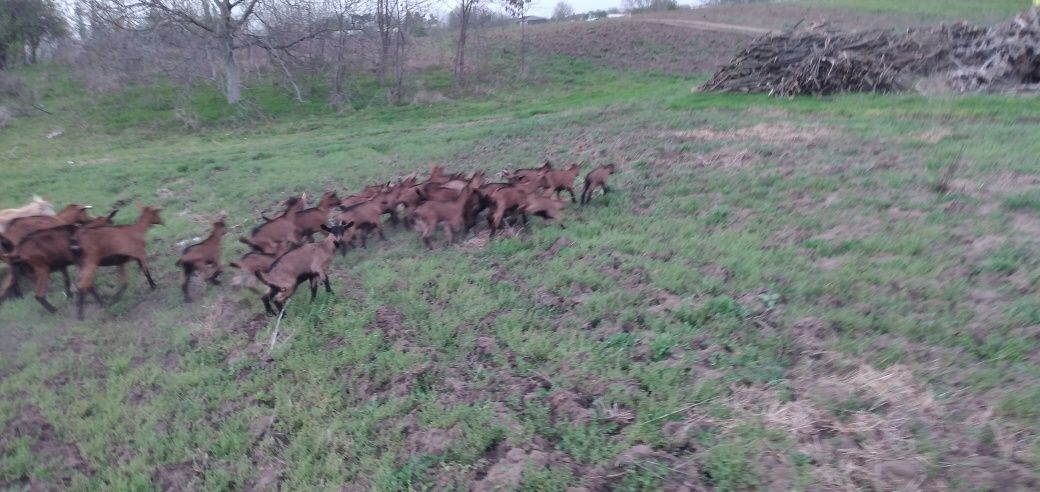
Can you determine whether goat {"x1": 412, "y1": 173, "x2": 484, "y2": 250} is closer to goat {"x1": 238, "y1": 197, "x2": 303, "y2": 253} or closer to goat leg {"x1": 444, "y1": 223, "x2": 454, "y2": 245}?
goat leg {"x1": 444, "y1": 223, "x2": 454, "y2": 245}

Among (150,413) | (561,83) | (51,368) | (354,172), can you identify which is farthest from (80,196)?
(561,83)

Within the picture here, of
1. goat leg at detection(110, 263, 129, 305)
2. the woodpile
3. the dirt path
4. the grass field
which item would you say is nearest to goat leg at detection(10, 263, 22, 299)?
the grass field

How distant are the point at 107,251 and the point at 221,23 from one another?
2191 cm

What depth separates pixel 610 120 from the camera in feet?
55.3

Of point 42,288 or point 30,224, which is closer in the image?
point 42,288

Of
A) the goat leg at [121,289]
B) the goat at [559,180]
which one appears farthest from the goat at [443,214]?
the goat leg at [121,289]

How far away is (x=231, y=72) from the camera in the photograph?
27.9 m

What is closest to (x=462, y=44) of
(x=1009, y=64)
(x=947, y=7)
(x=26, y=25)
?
(x=1009, y=64)

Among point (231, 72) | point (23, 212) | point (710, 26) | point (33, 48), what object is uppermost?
point (710, 26)

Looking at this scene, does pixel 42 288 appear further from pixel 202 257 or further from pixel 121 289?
pixel 202 257

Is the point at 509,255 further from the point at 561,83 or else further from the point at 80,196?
the point at 561,83

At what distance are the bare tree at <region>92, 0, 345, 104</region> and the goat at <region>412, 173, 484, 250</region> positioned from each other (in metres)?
21.0

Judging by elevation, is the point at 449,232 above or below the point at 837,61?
below

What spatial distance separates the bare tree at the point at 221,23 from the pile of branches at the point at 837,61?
1650 cm
